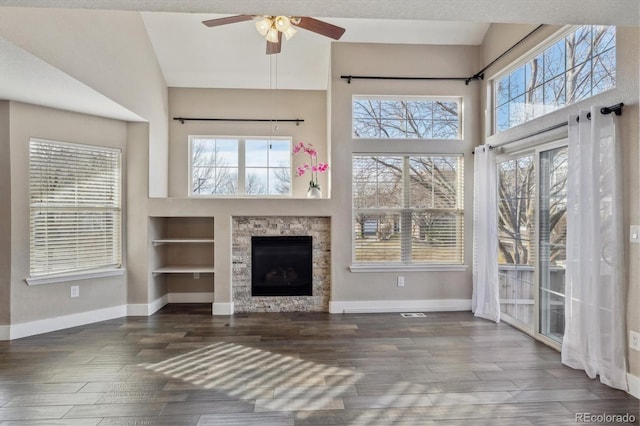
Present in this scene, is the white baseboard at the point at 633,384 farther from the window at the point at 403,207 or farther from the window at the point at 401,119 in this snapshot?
the window at the point at 401,119

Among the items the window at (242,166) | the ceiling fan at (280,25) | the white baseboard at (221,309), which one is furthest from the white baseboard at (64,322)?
the ceiling fan at (280,25)

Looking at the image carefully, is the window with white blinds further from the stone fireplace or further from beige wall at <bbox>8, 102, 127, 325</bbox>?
the stone fireplace

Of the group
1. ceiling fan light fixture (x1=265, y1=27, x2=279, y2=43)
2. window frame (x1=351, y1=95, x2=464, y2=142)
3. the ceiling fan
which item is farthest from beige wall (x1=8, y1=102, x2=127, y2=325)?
window frame (x1=351, y1=95, x2=464, y2=142)

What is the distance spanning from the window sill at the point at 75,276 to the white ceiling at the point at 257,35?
1.96 metres

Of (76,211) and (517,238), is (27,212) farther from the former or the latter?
(517,238)

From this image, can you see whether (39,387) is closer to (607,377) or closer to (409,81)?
(607,377)

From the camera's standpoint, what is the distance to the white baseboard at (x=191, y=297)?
5328 mm

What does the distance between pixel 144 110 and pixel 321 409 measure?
162 inches

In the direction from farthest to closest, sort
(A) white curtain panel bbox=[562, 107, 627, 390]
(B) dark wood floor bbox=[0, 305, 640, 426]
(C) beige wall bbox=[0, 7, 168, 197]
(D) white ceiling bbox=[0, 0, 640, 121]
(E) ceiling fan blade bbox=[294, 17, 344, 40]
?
1. (E) ceiling fan blade bbox=[294, 17, 344, 40]
2. (C) beige wall bbox=[0, 7, 168, 197]
3. (A) white curtain panel bbox=[562, 107, 627, 390]
4. (B) dark wood floor bbox=[0, 305, 640, 426]
5. (D) white ceiling bbox=[0, 0, 640, 121]

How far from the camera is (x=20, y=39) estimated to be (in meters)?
2.70

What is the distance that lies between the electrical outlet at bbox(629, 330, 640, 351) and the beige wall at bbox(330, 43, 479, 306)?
224 cm

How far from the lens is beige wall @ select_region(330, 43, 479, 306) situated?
4824 millimetres

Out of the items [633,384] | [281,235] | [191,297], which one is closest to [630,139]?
[633,384]

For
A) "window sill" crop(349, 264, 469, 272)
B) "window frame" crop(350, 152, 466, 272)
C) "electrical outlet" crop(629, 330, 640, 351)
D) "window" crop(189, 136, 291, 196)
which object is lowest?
"electrical outlet" crop(629, 330, 640, 351)
